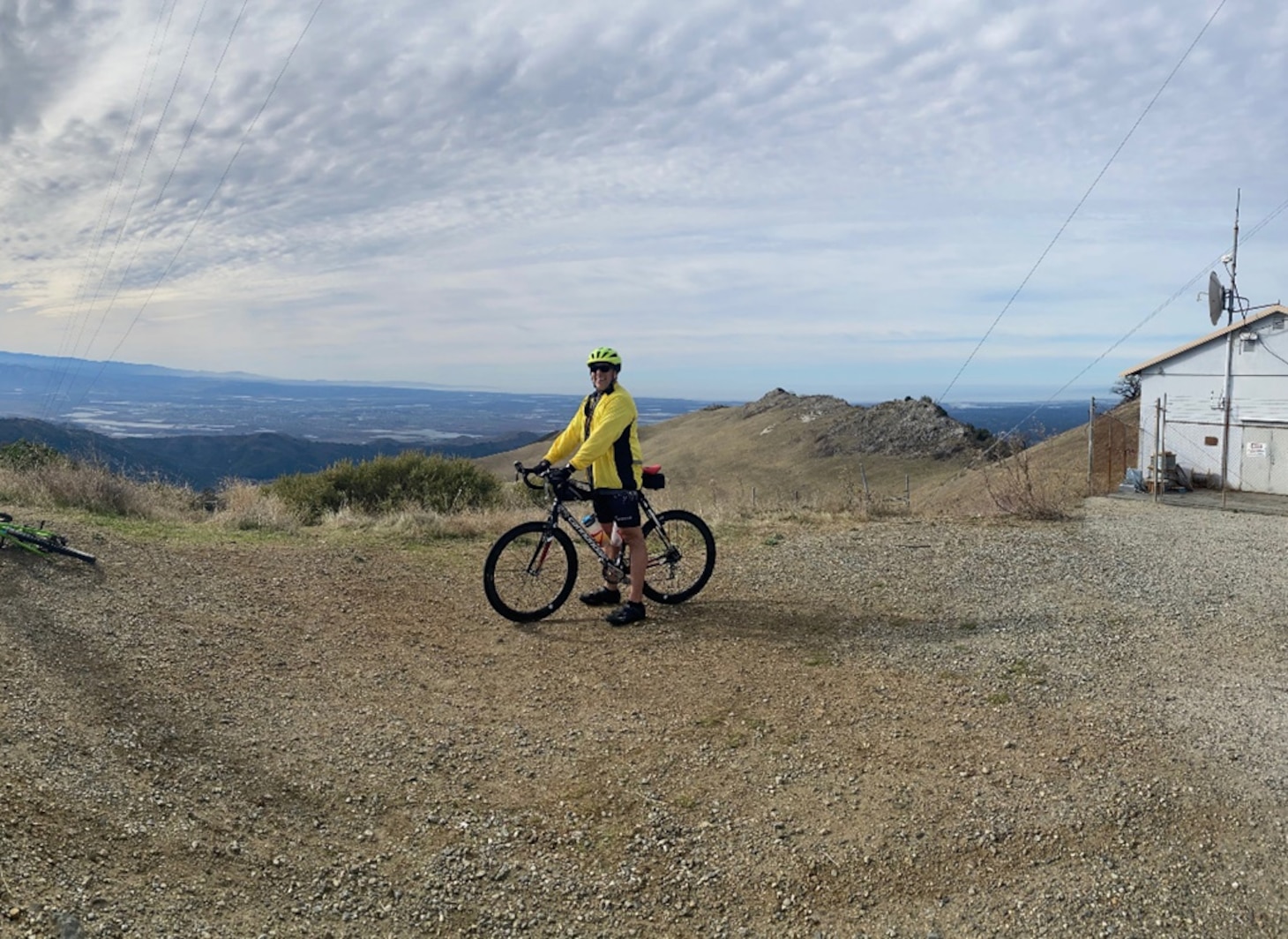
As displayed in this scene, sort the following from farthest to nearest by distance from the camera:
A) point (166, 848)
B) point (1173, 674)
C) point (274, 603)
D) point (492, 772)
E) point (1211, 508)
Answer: point (1211, 508) → point (274, 603) → point (1173, 674) → point (492, 772) → point (166, 848)

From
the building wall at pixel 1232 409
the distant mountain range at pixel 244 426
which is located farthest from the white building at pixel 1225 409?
the distant mountain range at pixel 244 426

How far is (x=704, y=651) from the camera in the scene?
238 inches

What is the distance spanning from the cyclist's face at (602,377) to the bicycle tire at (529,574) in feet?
3.63

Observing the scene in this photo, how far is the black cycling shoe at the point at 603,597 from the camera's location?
699 cm

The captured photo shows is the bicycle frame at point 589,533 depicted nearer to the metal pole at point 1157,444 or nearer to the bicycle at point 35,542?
the bicycle at point 35,542

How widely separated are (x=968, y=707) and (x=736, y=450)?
46513 mm

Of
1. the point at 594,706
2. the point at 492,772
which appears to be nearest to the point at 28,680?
the point at 492,772

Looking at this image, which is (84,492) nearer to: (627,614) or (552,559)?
(552,559)

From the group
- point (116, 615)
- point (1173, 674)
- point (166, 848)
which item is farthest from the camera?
point (116, 615)

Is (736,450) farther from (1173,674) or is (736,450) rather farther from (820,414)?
(1173,674)

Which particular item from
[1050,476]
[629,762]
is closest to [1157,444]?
[1050,476]

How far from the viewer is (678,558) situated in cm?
726

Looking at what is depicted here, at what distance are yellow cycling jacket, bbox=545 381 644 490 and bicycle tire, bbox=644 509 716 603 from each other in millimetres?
717

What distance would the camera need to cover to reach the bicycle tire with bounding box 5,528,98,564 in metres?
6.83
